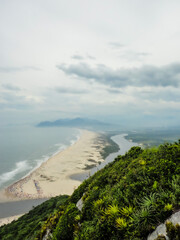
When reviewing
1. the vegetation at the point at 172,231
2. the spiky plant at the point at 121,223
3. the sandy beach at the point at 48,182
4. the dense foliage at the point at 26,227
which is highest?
the vegetation at the point at 172,231

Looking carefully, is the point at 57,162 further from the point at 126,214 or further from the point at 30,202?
the point at 126,214

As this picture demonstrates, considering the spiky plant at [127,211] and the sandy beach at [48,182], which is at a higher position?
the spiky plant at [127,211]

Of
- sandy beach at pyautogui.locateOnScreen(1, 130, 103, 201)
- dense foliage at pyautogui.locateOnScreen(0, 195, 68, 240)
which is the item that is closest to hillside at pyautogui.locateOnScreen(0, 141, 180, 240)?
dense foliage at pyautogui.locateOnScreen(0, 195, 68, 240)

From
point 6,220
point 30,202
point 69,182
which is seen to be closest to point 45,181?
point 69,182

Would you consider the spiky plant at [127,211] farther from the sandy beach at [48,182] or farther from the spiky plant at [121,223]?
the sandy beach at [48,182]

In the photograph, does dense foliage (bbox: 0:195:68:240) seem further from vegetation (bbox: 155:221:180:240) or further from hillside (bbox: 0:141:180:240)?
vegetation (bbox: 155:221:180:240)

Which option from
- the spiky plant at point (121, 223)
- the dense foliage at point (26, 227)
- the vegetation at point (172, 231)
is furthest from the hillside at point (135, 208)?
the dense foliage at point (26, 227)

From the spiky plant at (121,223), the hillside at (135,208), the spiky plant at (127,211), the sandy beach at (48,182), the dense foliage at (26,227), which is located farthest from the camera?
the sandy beach at (48,182)

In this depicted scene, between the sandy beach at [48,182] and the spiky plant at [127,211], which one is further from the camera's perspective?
the sandy beach at [48,182]

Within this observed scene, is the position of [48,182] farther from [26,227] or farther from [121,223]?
[121,223]

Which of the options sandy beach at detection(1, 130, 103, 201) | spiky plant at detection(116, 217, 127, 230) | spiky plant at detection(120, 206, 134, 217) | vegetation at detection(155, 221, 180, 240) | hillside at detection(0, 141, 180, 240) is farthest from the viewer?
sandy beach at detection(1, 130, 103, 201)

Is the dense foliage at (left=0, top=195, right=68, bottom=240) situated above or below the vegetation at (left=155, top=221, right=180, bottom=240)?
below
